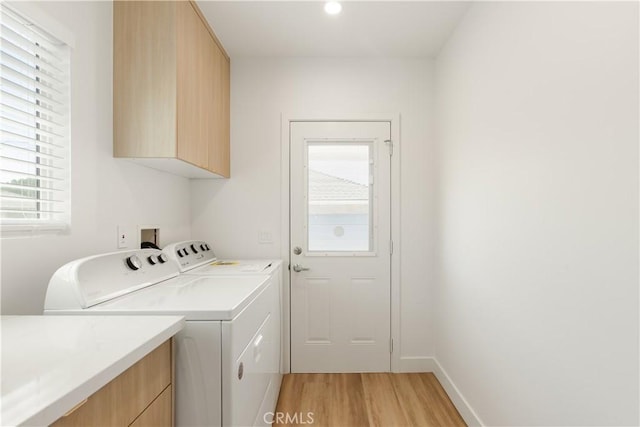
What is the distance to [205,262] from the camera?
2207 millimetres

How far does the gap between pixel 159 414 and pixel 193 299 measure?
14.9 inches

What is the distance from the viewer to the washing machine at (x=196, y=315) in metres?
1.04

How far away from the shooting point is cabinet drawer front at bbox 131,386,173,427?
0.86 metres

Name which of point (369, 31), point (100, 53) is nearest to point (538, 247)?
point (369, 31)

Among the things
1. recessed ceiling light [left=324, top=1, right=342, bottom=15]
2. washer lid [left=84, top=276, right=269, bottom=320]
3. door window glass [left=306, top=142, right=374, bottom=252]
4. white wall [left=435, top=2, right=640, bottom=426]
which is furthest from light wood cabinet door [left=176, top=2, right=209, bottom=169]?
white wall [left=435, top=2, right=640, bottom=426]

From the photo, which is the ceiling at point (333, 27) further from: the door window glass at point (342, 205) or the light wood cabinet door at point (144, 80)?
the door window glass at point (342, 205)

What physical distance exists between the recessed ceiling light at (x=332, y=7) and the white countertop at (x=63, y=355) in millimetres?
1875

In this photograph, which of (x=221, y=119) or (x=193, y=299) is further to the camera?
(x=221, y=119)

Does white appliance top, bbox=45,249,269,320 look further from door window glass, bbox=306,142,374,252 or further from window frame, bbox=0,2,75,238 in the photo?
door window glass, bbox=306,142,374,252

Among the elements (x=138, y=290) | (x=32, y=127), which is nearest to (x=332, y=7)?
(x=32, y=127)

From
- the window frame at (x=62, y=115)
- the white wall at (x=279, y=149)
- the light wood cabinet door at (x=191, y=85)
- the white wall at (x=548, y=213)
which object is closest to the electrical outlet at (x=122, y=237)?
the window frame at (x=62, y=115)

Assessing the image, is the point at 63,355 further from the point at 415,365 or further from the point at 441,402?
the point at 415,365

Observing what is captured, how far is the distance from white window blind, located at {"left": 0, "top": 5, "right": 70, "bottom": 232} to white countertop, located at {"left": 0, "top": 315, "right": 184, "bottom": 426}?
16.8 inches

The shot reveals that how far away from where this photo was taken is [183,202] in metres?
2.37
